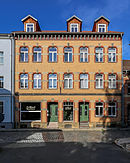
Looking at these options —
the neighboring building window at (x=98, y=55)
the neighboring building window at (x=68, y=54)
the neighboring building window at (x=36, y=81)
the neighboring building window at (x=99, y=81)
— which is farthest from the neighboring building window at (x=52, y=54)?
the neighboring building window at (x=99, y=81)

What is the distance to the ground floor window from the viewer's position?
54.5 ft

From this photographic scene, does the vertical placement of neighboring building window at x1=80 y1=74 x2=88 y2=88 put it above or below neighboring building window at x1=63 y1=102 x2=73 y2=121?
above

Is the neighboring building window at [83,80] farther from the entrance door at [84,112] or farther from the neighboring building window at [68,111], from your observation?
the neighboring building window at [68,111]

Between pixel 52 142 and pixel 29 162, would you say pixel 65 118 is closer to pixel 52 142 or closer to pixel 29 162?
pixel 52 142

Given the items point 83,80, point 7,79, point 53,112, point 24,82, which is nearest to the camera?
point 7,79

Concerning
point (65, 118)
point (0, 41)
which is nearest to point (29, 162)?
point (65, 118)

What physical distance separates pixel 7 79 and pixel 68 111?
8.30m

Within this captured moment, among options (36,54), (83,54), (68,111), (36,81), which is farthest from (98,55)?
(36,81)

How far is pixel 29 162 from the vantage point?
754 centimetres

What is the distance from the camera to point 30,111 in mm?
16672

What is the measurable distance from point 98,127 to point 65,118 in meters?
4.06

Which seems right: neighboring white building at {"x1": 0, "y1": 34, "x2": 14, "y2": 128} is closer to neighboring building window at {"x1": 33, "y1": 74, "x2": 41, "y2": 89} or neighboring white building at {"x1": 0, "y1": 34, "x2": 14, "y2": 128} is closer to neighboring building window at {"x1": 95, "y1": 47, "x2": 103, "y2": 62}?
neighboring building window at {"x1": 33, "y1": 74, "x2": 41, "y2": 89}

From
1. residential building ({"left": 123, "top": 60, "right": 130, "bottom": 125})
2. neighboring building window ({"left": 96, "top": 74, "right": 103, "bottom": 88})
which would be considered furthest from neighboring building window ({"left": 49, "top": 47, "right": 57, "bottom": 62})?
residential building ({"left": 123, "top": 60, "right": 130, "bottom": 125})

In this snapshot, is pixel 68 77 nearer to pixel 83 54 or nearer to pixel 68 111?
pixel 83 54
